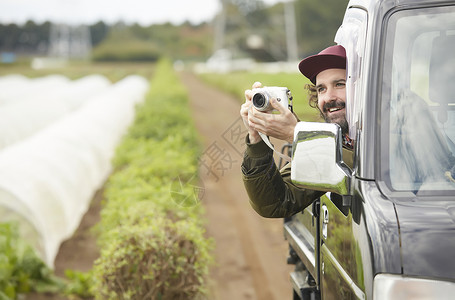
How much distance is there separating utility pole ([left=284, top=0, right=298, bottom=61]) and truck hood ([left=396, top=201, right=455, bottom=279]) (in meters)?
58.1

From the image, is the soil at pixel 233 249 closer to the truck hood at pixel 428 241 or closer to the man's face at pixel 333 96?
the man's face at pixel 333 96

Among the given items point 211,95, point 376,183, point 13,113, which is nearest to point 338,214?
point 376,183

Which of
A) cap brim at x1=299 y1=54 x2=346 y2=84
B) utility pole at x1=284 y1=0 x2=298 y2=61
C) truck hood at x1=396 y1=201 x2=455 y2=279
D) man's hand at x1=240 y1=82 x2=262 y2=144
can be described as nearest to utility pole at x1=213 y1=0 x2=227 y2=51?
utility pole at x1=284 y1=0 x2=298 y2=61

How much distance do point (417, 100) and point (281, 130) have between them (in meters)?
0.62

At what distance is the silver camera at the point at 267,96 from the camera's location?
110 inches

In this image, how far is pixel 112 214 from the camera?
593 cm

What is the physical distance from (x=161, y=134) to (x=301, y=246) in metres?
7.18

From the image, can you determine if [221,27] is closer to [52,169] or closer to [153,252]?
[52,169]

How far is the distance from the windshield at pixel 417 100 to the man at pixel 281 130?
19.7 inches

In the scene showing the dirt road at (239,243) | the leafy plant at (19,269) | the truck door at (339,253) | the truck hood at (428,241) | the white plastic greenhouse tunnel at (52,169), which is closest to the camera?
the truck hood at (428,241)

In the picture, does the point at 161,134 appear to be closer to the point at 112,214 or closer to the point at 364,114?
the point at 112,214

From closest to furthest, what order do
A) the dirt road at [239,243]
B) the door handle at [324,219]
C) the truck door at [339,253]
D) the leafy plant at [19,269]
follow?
1. the truck door at [339,253]
2. the door handle at [324,219]
3. the leafy plant at [19,269]
4. the dirt road at [239,243]

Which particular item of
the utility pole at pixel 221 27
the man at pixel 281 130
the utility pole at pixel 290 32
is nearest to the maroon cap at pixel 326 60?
the man at pixel 281 130

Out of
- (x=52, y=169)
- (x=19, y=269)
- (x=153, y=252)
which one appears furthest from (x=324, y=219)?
(x=52, y=169)
